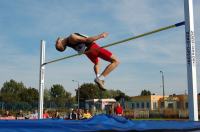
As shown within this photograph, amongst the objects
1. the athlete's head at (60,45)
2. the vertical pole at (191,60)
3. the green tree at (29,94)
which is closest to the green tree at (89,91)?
the green tree at (29,94)

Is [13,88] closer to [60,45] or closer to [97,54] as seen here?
[60,45]

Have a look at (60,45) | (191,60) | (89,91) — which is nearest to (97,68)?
(60,45)

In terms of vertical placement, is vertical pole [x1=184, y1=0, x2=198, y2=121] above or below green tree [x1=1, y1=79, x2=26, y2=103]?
below

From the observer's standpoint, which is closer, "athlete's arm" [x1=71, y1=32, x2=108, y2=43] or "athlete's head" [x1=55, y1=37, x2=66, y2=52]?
"athlete's arm" [x1=71, y1=32, x2=108, y2=43]

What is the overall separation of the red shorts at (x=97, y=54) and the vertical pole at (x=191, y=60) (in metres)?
1.49

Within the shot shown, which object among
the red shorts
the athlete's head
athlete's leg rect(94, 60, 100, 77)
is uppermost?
the athlete's head

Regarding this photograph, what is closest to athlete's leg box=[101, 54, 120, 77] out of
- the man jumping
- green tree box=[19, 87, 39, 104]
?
the man jumping

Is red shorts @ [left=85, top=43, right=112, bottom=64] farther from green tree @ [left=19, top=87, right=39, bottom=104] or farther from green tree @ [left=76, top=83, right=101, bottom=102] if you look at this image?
green tree @ [left=76, top=83, right=101, bottom=102]

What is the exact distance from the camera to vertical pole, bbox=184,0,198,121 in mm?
5711

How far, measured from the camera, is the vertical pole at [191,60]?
5.71 meters

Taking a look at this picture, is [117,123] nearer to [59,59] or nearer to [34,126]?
[34,126]

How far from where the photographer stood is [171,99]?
4122cm

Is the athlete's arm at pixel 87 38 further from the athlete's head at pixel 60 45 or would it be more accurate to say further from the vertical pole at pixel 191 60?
the vertical pole at pixel 191 60

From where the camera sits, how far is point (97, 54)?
6980 mm
